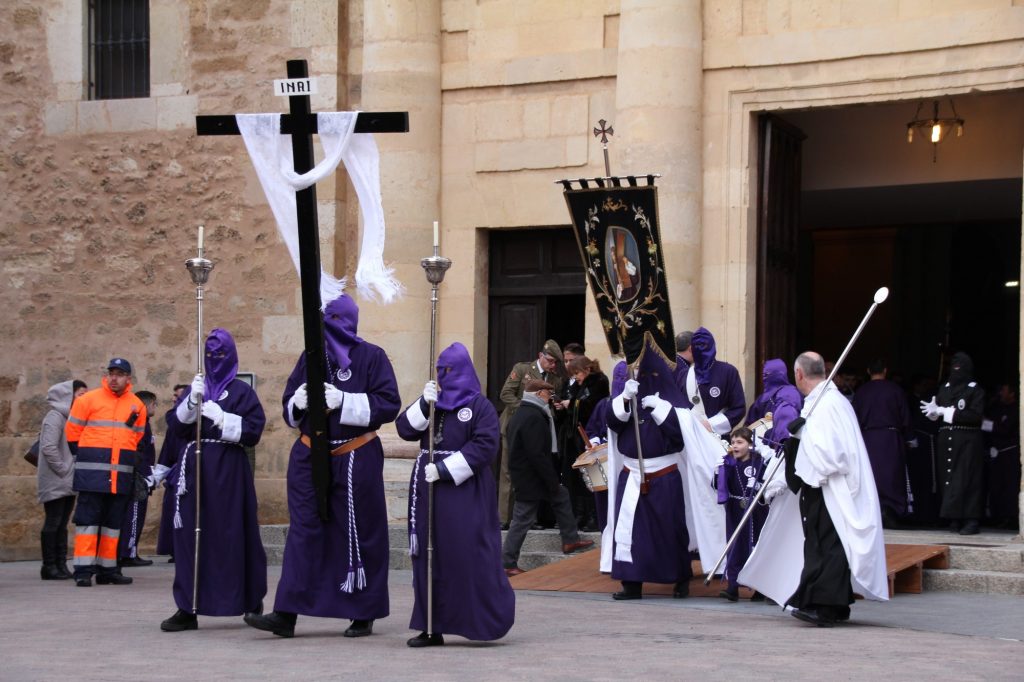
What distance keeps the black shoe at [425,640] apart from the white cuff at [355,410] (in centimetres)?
122

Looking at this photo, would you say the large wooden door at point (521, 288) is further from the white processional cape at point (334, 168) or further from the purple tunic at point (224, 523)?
the white processional cape at point (334, 168)

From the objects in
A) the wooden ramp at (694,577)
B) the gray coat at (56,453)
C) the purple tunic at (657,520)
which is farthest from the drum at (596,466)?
the gray coat at (56,453)

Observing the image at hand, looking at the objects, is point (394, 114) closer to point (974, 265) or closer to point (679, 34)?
point (679, 34)

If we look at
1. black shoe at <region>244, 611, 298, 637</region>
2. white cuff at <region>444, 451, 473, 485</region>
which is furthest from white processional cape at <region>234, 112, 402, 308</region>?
black shoe at <region>244, 611, 298, 637</region>

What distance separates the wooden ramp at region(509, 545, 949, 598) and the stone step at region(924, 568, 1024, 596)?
4.7 inches

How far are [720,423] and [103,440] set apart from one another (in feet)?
15.6

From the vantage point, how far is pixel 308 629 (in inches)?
379

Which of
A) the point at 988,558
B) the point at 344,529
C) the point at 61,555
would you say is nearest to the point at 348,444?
the point at 344,529

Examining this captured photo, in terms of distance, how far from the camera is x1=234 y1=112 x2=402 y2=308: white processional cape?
29.9 ft

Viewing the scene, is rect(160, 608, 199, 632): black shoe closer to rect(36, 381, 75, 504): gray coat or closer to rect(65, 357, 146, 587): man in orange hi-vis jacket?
rect(65, 357, 146, 587): man in orange hi-vis jacket

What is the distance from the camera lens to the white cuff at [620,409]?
36.7 ft

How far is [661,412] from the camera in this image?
11.1m

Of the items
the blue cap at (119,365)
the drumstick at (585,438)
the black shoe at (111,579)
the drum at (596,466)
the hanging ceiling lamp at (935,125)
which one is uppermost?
the hanging ceiling lamp at (935,125)

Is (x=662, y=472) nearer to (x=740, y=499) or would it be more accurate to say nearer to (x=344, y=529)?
(x=740, y=499)
